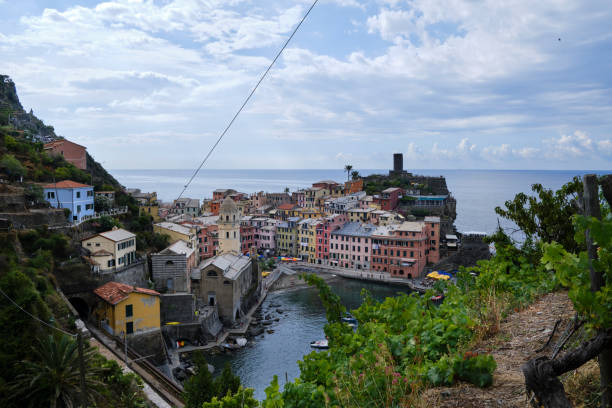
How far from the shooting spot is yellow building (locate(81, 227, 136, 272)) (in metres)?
23.9

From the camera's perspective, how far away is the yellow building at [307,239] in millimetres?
49031

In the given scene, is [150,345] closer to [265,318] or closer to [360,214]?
[265,318]

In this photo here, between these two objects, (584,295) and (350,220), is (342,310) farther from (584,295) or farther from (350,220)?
(350,220)

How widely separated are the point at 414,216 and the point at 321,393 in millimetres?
56112

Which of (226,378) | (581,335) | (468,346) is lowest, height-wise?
(226,378)

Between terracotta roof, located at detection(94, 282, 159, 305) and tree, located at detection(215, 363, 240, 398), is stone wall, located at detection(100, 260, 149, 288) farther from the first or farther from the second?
tree, located at detection(215, 363, 240, 398)

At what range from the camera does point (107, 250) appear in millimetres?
24375

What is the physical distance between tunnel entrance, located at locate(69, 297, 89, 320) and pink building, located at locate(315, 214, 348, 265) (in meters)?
29.1

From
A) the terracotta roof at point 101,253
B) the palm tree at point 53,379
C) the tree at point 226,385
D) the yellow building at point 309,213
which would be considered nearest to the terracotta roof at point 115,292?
the terracotta roof at point 101,253

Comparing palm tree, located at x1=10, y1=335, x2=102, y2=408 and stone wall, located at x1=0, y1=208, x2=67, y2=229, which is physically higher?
stone wall, located at x1=0, y1=208, x2=67, y2=229

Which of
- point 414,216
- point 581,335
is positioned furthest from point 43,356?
point 414,216

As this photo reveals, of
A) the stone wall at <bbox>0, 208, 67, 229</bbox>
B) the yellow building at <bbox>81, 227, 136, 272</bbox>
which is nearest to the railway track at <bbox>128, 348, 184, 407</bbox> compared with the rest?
the yellow building at <bbox>81, 227, 136, 272</bbox>

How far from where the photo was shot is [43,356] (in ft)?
42.5

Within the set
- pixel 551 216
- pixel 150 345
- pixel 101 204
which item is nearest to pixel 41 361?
pixel 150 345
